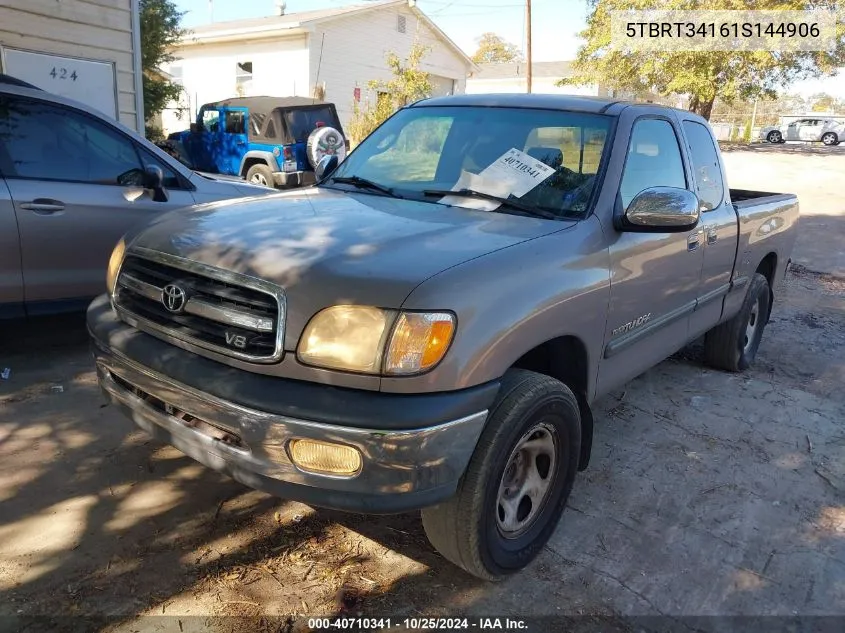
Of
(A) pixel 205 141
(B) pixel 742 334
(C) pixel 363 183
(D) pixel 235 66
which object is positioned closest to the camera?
(C) pixel 363 183

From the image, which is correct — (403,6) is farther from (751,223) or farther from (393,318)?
(393,318)

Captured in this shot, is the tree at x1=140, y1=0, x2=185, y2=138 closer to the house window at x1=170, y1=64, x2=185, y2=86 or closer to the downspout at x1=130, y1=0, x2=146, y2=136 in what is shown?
the downspout at x1=130, y1=0, x2=146, y2=136

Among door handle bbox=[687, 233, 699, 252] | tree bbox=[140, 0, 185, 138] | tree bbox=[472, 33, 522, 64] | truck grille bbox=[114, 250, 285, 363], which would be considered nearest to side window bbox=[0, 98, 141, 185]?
truck grille bbox=[114, 250, 285, 363]

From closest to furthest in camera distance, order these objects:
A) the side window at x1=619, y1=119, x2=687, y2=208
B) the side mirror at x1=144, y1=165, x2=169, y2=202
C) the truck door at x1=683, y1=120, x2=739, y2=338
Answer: the side window at x1=619, y1=119, x2=687, y2=208
the truck door at x1=683, y1=120, x2=739, y2=338
the side mirror at x1=144, y1=165, x2=169, y2=202

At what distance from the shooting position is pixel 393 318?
229 centimetres

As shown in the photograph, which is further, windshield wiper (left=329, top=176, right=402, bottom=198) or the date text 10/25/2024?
windshield wiper (left=329, top=176, right=402, bottom=198)

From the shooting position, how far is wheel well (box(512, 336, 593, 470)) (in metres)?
3.02

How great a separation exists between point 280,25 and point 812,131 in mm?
32517

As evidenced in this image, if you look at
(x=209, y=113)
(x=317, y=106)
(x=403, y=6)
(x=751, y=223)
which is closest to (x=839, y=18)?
(x=403, y=6)

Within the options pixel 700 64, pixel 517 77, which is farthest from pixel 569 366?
pixel 517 77

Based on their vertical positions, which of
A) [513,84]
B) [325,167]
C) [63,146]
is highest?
[513,84]

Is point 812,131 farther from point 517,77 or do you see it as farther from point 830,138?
point 517,77

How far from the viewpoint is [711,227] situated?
419cm

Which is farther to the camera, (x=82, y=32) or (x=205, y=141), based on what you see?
(x=205, y=141)
